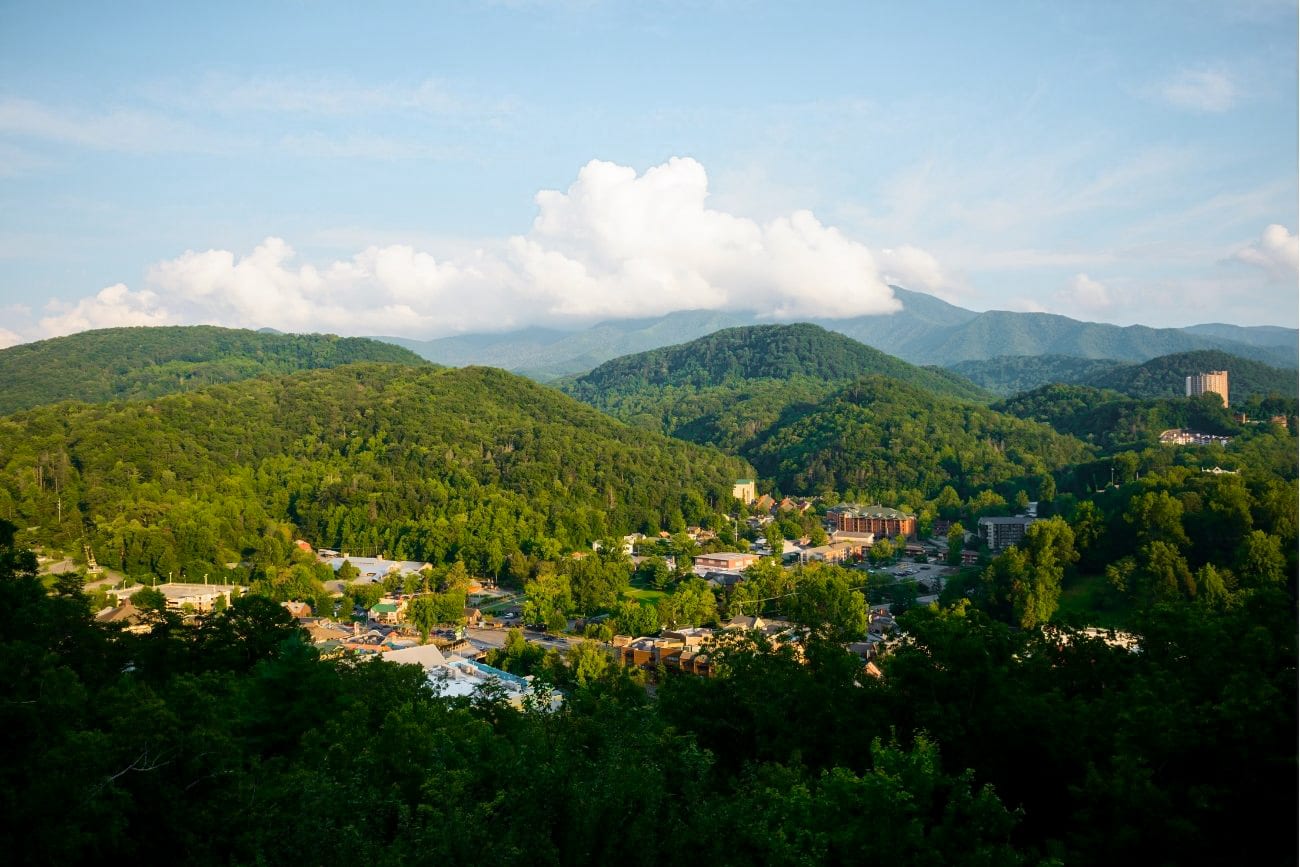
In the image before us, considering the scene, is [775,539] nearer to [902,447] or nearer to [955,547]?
[955,547]

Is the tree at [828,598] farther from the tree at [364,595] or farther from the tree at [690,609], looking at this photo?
the tree at [364,595]

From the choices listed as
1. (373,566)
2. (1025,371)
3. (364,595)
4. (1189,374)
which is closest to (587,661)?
(364,595)

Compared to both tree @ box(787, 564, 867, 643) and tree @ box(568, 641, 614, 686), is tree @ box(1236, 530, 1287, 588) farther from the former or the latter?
tree @ box(568, 641, 614, 686)

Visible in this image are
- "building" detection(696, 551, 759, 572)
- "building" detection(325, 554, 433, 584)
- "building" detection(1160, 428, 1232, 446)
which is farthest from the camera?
"building" detection(1160, 428, 1232, 446)

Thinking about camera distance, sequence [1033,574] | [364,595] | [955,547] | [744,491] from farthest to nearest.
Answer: [744,491]
[955,547]
[364,595]
[1033,574]

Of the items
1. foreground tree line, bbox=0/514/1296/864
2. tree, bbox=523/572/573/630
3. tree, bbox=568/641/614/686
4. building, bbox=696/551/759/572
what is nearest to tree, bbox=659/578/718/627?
tree, bbox=523/572/573/630

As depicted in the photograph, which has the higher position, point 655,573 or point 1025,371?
point 1025,371

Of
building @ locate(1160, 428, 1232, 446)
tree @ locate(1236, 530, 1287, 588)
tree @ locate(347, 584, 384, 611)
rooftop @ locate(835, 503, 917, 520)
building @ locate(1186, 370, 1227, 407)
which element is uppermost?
building @ locate(1186, 370, 1227, 407)
